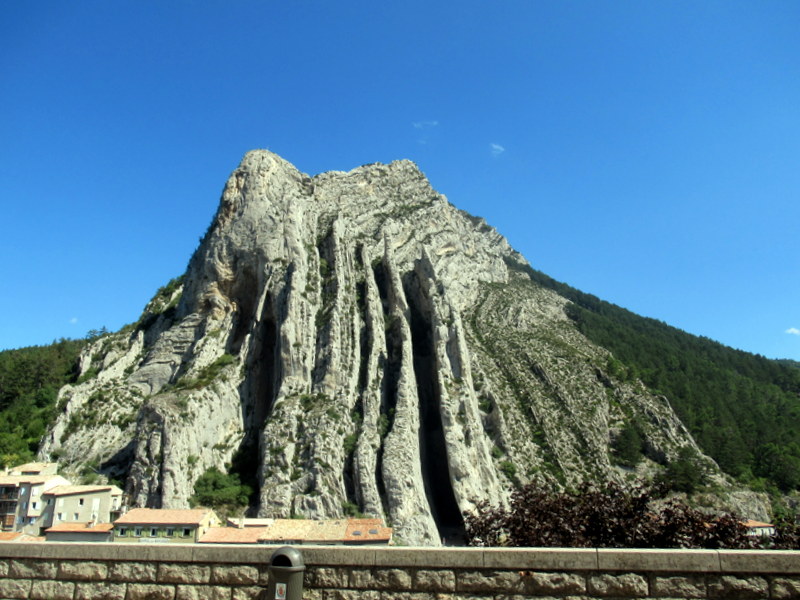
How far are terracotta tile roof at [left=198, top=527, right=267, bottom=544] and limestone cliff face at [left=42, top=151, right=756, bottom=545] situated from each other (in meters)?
7.14

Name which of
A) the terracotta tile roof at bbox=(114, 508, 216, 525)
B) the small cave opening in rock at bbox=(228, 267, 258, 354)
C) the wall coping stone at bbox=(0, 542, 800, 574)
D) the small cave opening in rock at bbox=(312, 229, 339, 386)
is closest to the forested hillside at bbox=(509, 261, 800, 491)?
the small cave opening in rock at bbox=(312, 229, 339, 386)

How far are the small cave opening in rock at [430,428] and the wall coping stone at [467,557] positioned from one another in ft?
144

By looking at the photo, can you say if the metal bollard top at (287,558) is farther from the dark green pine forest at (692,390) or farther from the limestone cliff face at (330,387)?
the dark green pine forest at (692,390)

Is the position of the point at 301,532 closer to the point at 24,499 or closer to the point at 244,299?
the point at 24,499

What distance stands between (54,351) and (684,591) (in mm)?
90596

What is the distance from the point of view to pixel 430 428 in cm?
6206

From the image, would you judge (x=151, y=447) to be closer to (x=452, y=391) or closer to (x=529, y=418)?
(x=452, y=391)

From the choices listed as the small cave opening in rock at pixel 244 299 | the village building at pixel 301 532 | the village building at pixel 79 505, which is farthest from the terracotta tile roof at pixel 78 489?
the small cave opening in rock at pixel 244 299

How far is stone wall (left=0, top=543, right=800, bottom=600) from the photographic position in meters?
8.32

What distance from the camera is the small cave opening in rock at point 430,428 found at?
54.8m

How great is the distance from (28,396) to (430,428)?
45.6m

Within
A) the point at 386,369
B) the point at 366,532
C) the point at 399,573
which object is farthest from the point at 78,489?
the point at 399,573

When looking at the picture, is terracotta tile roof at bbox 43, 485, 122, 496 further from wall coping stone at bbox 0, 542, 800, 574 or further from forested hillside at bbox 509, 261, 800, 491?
forested hillside at bbox 509, 261, 800, 491

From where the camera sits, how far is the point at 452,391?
197 ft
